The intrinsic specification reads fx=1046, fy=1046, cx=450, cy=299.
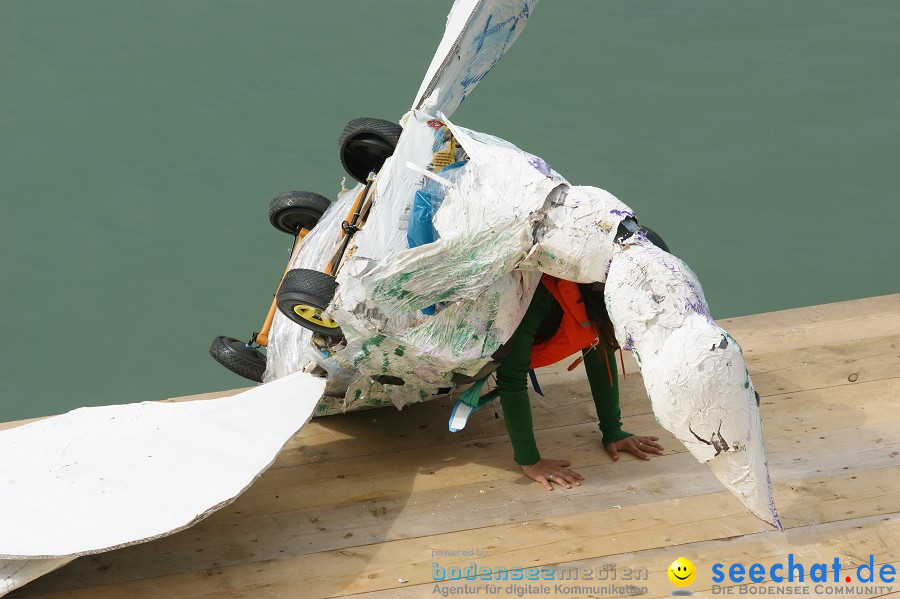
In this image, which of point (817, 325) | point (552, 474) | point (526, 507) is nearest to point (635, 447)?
point (552, 474)

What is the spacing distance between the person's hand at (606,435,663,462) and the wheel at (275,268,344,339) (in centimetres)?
74

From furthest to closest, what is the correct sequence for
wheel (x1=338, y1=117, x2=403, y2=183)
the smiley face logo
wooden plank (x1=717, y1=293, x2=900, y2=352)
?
1. wooden plank (x1=717, y1=293, x2=900, y2=352)
2. wheel (x1=338, y1=117, x2=403, y2=183)
3. the smiley face logo

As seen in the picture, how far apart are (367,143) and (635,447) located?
3.29 feet

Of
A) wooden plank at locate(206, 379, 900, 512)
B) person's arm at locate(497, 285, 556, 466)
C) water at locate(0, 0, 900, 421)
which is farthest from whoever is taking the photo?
water at locate(0, 0, 900, 421)

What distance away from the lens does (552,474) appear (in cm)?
247

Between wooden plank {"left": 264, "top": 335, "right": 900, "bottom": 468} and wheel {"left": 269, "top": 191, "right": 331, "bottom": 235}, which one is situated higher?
wheel {"left": 269, "top": 191, "right": 331, "bottom": 235}

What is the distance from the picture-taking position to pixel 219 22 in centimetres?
532

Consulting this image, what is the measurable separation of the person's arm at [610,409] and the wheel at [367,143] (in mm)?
713

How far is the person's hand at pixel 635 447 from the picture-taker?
A: 8.41 feet

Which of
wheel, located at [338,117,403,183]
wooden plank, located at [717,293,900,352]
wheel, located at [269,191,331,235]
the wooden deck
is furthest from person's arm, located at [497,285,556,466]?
wooden plank, located at [717,293,900,352]

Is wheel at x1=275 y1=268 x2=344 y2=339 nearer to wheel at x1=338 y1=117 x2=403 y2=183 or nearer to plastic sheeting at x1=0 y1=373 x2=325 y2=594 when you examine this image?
plastic sheeting at x1=0 y1=373 x2=325 y2=594

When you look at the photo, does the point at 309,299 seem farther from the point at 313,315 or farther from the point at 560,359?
the point at 560,359

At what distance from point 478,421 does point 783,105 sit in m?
2.93

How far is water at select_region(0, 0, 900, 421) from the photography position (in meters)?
3.98
